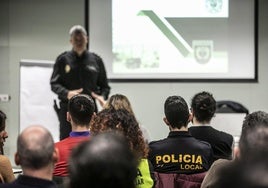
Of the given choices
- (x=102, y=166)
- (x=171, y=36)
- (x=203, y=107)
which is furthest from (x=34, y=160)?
(x=171, y=36)

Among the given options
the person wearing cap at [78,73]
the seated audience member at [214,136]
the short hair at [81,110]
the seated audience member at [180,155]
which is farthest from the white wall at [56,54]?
the seated audience member at [180,155]

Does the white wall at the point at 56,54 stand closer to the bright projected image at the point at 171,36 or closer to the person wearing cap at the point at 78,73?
the bright projected image at the point at 171,36

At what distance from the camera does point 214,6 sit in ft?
20.6

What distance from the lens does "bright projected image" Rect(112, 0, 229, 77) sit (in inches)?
249

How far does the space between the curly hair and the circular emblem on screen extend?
3.88m

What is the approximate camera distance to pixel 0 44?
654 centimetres

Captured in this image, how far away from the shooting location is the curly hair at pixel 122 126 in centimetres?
261

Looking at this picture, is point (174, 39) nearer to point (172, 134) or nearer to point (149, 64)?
point (149, 64)

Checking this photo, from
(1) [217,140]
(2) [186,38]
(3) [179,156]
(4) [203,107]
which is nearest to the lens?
(3) [179,156]

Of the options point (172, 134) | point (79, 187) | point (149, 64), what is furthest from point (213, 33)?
point (79, 187)

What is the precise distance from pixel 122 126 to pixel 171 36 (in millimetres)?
3870

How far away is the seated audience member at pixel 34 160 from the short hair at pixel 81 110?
1.21 m

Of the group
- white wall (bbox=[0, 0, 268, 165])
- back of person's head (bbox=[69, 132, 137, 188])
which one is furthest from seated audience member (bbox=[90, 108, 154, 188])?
white wall (bbox=[0, 0, 268, 165])

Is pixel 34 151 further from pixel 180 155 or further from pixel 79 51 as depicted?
pixel 79 51
